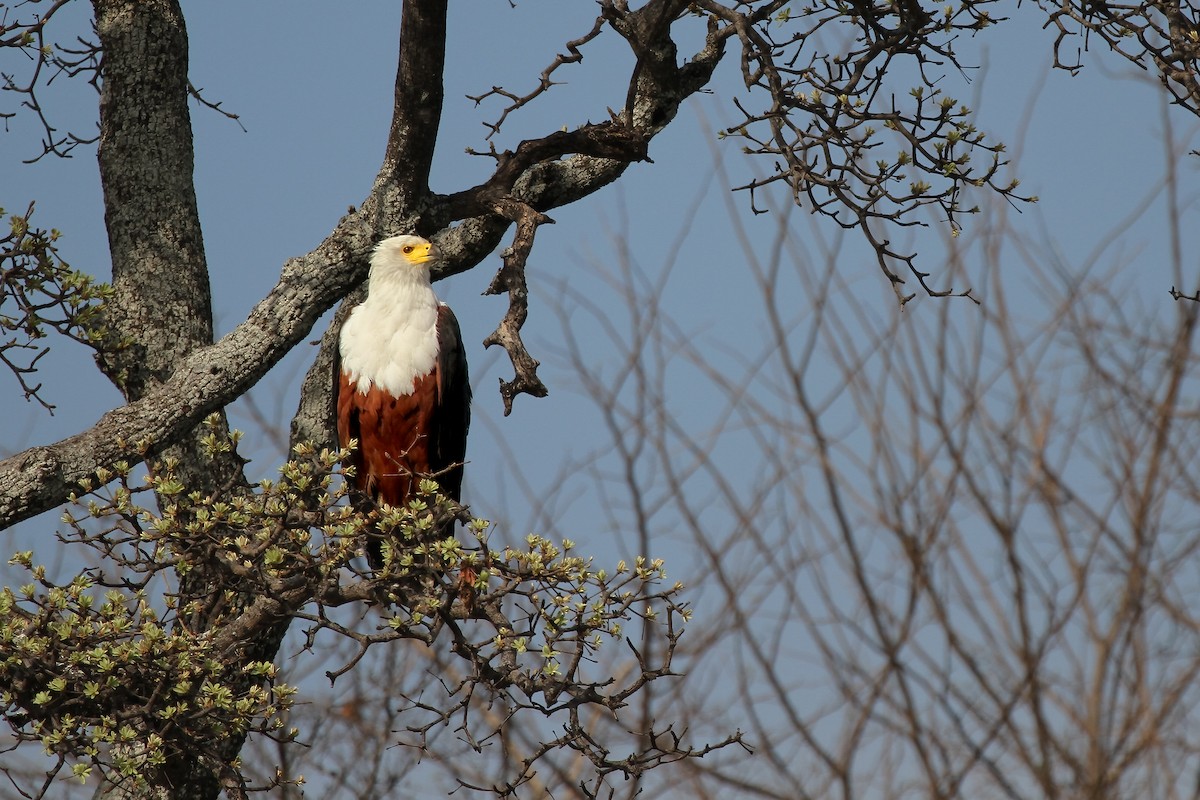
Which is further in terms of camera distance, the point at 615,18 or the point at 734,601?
the point at 734,601

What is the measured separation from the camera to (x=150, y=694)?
3.23 m

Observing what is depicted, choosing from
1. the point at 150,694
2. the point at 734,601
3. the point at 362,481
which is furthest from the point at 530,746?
the point at 150,694

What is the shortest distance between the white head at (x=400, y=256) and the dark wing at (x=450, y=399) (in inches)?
13.0

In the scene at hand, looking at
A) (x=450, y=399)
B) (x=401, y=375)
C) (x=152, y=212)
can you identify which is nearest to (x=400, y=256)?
(x=401, y=375)

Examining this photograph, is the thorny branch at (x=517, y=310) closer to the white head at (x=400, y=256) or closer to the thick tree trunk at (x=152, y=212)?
the white head at (x=400, y=256)

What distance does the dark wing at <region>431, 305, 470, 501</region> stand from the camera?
4812 millimetres

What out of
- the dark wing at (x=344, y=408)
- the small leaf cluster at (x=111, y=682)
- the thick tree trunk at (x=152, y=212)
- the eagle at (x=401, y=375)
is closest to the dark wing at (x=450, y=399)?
the eagle at (x=401, y=375)

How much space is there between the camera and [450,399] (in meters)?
4.83

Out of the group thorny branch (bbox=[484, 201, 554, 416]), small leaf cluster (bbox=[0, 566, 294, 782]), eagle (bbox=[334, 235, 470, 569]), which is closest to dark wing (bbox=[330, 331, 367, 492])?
eagle (bbox=[334, 235, 470, 569])

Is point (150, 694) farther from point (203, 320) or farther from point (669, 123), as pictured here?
point (669, 123)

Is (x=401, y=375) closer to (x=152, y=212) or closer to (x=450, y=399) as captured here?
(x=450, y=399)

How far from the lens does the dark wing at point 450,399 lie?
4812 mm

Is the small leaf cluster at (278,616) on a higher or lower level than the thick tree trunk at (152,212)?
lower

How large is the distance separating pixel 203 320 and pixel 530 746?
2441 millimetres
